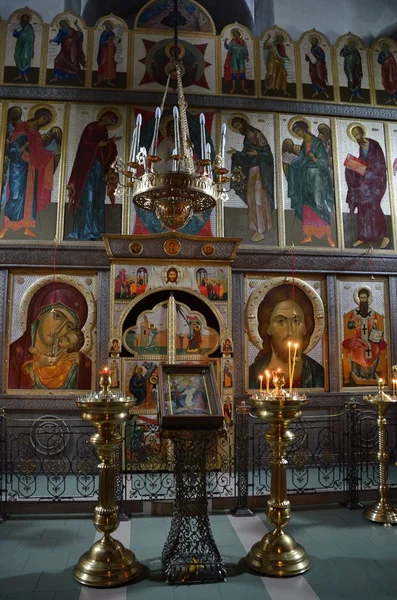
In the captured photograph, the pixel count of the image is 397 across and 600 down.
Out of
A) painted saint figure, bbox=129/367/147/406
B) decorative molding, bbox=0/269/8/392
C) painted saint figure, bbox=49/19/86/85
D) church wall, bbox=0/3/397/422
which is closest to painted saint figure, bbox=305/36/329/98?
church wall, bbox=0/3/397/422

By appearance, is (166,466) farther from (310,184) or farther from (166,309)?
(310,184)

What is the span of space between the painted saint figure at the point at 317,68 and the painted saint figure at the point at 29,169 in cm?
512

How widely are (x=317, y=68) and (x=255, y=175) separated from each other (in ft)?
8.80

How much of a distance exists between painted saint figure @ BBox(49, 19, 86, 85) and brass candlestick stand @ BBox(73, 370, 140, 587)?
23.1 feet

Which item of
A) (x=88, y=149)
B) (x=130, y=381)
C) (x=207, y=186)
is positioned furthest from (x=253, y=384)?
(x=88, y=149)

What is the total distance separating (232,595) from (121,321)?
4934mm

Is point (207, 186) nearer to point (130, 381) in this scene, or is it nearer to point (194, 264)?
point (194, 264)

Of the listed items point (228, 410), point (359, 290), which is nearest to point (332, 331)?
point (359, 290)

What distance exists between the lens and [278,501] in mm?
4645

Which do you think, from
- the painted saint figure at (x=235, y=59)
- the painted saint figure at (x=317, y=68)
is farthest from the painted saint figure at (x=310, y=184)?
the painted saint figure at (x=235, y=59)

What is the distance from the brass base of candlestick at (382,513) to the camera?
19.2 ft

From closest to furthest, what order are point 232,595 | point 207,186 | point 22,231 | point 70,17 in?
1. point 232,595
2. point 207,186
3. point 22,231
4. point 70,17

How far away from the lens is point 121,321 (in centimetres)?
820

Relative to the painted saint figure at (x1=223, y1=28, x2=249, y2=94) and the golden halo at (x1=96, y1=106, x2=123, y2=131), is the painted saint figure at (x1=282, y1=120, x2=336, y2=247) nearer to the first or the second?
the painted saint figure at (x1=223, y1=28, x2=249, y2=94)
